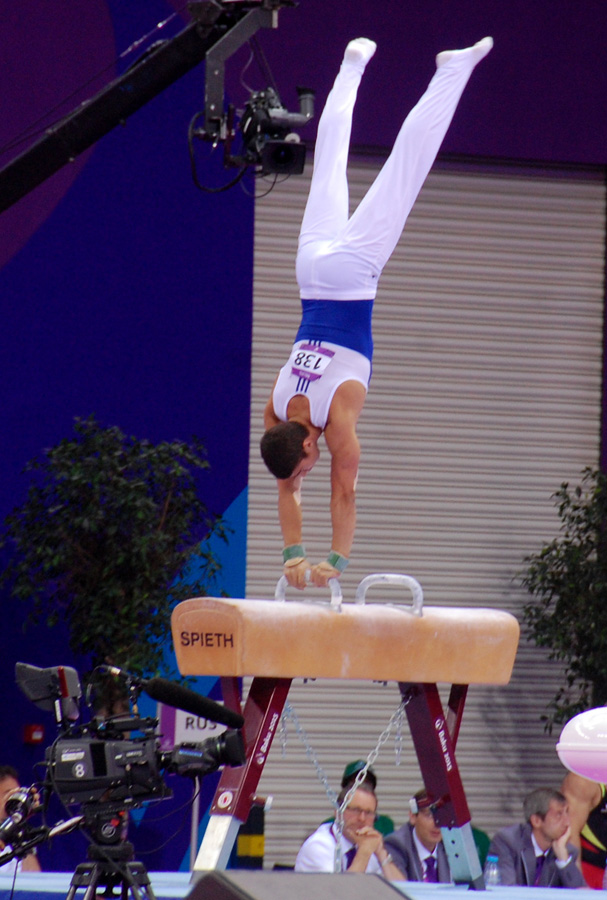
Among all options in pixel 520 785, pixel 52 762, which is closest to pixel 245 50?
pixel 520 785

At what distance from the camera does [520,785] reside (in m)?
8.48

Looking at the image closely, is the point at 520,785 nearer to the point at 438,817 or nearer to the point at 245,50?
the point at 438,817

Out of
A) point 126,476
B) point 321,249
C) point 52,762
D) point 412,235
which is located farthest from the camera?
point 412,235

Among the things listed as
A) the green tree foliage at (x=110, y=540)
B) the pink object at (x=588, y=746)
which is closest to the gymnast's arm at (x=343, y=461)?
the pink object at (x=588, y=746)

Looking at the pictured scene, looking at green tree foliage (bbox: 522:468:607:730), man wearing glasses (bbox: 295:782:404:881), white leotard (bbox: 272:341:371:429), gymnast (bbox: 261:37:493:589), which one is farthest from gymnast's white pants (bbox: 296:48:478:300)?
green tree foliage (bbox: 522:468:607:730)

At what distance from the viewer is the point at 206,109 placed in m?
5.90

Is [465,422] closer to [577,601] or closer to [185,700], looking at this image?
[577,601]

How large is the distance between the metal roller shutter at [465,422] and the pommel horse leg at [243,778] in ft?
11.5

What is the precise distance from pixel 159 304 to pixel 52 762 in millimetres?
5336

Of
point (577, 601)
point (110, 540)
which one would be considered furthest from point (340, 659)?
point (577, 601)

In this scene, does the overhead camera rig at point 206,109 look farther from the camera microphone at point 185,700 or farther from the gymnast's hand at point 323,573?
the camera microphone at point 185,700

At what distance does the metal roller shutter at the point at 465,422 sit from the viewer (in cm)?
830

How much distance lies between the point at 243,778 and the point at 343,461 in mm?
1179

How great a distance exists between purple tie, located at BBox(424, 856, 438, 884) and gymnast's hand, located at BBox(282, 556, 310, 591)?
2248 mm
